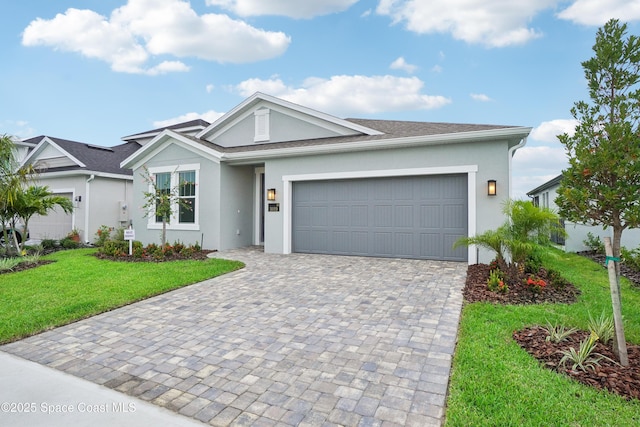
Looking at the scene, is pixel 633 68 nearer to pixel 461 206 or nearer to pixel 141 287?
pixel 461 206

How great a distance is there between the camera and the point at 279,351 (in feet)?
12.2

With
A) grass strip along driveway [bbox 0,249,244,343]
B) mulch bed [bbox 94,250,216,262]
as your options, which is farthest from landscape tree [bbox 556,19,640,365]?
mulch bed [bbox 94,250,216,262]

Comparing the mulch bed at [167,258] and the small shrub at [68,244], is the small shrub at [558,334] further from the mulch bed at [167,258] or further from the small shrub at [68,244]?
the small shrub at [68,244]

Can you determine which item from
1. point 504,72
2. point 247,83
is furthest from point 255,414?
point 247,83

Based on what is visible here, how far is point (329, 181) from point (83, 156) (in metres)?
11.7

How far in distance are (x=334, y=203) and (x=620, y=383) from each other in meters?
7.71

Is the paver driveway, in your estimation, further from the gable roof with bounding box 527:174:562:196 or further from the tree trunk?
the gable roof with bounding box 527:174:562:196

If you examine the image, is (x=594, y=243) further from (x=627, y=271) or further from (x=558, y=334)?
(x=558, y=334)

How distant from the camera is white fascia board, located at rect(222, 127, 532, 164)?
7806 millimetres

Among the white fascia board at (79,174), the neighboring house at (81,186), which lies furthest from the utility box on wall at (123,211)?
the white fascia board at (79,174)

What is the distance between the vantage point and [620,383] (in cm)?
291

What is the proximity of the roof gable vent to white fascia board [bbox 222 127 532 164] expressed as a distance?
1.53m

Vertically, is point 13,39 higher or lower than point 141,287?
higher

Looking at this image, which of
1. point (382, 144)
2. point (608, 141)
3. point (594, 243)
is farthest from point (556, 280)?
point (594, 243)
